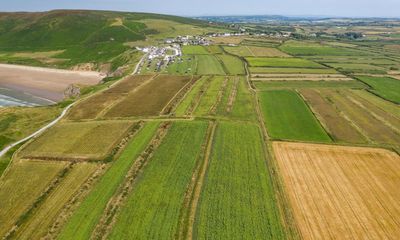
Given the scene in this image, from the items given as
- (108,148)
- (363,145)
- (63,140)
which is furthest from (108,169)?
(363,145)

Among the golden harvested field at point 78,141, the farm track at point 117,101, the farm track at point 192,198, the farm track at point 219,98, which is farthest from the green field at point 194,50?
the farm track at point 192,198

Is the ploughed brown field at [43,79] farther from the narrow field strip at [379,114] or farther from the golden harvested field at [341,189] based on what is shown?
the narrow field strip at [379,114]

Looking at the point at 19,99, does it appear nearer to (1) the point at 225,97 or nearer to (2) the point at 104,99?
(2) the point at 104,99

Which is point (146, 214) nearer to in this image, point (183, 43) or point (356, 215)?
point (356, 215)

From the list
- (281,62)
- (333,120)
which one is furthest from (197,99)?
(281,62)

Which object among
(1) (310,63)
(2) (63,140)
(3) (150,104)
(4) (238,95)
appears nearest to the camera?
(2) (63,140)

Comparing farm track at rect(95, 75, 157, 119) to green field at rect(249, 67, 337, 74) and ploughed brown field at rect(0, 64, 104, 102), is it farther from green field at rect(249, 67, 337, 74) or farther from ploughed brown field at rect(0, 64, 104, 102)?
green field at rect(249, 67, 337, 74)

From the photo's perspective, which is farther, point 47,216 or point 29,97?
point 29,97
